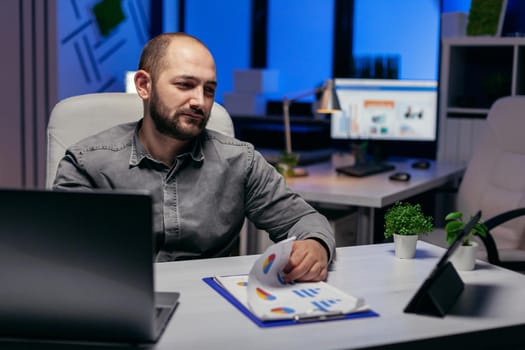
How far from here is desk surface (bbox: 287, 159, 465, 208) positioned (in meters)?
2.92

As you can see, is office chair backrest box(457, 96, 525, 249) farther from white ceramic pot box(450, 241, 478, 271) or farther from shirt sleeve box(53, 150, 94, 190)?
shirt sleeve box(53, 150, 94, 190)

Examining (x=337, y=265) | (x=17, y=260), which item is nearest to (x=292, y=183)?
(x=337, y=265)

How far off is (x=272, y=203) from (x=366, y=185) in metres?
1.28

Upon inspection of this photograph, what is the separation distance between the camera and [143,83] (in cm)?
195

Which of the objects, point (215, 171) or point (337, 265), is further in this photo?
point (215, 171)

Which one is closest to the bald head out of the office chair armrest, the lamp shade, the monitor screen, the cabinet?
the office chair armrest

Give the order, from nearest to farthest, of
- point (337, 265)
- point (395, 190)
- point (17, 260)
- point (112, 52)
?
point (17, 260)
point (337, 265)
point (395, 190)
point (112, 52)

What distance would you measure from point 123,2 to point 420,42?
6.75 feet

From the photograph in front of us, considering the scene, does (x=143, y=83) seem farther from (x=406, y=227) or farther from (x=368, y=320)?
(x=368, y=320)

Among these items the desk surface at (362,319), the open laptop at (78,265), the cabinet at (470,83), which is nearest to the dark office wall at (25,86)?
the cabinet at (470,83)

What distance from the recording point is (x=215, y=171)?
1.92 m

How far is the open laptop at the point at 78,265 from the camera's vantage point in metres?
1.09

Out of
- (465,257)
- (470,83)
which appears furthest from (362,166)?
(465,257)

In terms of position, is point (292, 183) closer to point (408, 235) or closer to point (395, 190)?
point (395, 190)
